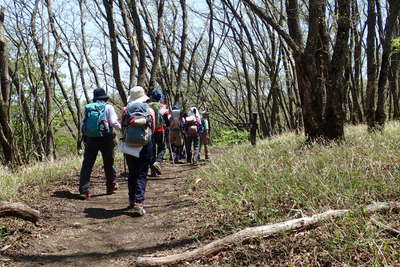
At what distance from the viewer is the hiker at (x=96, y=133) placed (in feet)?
20.6

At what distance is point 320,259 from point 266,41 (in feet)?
70.4

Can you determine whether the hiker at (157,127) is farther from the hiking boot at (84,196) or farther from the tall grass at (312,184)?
the tall grass at (312,184)

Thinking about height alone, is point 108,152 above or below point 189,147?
above

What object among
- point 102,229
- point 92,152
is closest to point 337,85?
point 92,152

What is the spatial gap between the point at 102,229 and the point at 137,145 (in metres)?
1.31

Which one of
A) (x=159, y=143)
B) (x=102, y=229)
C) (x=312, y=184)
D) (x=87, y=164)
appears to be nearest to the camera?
(x=312, y=184)

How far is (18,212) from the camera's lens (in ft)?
15.1

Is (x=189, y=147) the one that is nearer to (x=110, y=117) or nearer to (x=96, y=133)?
(x=110, y=117)

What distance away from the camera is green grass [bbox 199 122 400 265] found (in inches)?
109

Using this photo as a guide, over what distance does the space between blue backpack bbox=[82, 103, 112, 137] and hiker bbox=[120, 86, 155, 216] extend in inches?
31.5

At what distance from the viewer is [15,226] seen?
4469 mm

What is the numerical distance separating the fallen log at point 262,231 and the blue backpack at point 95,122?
333 cm

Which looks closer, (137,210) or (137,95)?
(137,210)

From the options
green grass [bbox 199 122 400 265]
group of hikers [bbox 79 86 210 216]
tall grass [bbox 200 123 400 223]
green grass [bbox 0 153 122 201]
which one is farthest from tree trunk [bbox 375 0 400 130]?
green grass [bbox 0 153 122 201]
